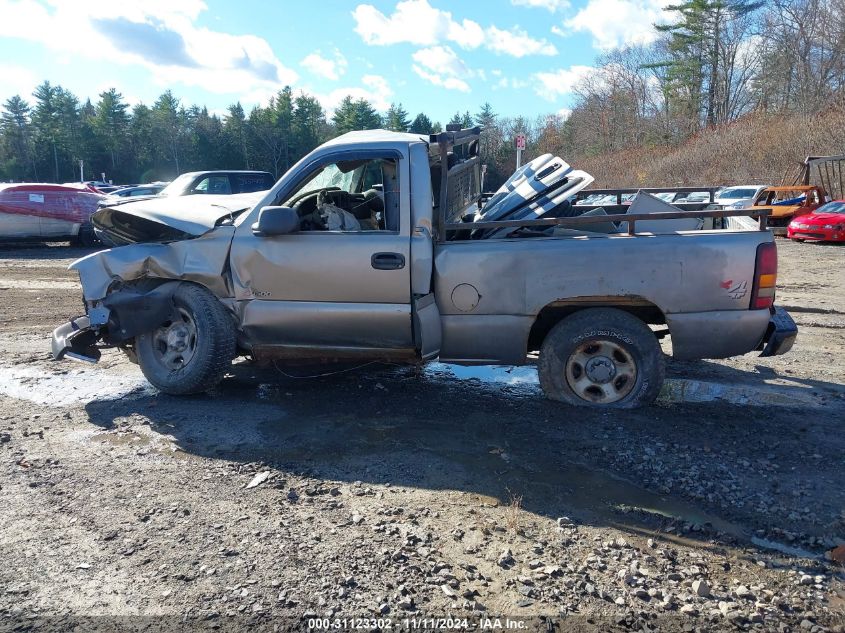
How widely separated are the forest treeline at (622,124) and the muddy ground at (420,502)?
1447 centimetres

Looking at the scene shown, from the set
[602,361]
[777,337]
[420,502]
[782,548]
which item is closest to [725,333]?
[777,337]

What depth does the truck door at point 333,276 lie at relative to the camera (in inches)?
194

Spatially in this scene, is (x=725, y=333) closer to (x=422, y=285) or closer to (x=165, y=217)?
(x=422, y=285)

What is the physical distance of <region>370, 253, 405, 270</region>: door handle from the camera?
4871 millimetres

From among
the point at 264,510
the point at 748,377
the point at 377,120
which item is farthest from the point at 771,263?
the point at 377,120

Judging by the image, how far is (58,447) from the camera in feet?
14.6

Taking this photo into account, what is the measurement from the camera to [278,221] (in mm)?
4816

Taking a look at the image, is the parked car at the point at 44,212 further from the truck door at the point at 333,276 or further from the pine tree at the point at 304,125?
the pine tree at the point at 304,125

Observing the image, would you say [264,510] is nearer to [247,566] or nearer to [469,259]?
[247,566]

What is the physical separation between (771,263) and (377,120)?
61.3 m

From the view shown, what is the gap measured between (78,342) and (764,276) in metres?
5.48

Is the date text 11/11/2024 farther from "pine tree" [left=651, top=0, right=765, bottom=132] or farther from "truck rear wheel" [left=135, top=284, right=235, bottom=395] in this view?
"pine tree" [left=651, top=0, right=765, bottom=132]

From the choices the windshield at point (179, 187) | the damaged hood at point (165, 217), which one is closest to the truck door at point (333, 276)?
the damaged hood at point (165, 217)

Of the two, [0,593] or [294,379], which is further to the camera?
[294,379]
